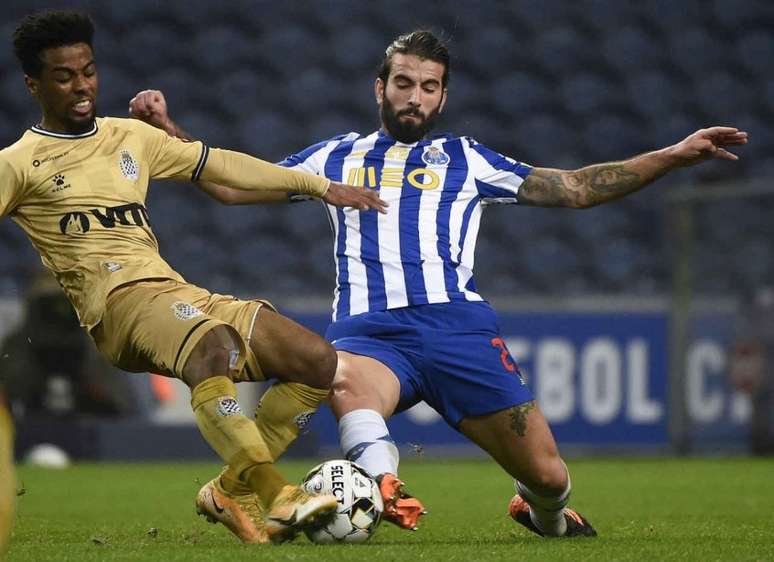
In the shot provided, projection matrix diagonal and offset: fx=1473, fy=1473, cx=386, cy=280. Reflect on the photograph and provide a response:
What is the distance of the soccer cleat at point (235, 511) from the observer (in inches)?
178

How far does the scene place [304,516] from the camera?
3.97m

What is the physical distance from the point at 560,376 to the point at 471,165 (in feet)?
17.9

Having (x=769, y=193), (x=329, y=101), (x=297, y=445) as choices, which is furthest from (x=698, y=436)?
(x=329, y=101)

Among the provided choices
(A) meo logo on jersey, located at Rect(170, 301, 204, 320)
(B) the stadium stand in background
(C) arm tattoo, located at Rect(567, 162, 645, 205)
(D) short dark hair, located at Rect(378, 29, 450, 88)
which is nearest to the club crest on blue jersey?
(D) short dark hair, located at Rect(378, 29, 450, 88)

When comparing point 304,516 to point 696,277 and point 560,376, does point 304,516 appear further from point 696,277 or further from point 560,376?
point 696,277

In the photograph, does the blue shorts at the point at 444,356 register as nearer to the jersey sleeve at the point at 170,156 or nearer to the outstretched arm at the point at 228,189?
the outstretched arm at the point at 228,189

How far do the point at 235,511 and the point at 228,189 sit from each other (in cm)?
120

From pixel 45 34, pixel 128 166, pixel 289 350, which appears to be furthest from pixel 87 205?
pixel 289 350

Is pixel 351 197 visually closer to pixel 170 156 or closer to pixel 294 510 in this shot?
pixel 170 156

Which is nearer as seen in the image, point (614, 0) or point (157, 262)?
point (157, 262)

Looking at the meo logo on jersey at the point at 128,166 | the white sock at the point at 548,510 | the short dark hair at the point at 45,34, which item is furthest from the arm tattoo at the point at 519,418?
the short dark hair at the point at 45,34

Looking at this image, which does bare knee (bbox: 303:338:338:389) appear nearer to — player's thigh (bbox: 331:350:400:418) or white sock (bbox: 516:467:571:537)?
player's thigh (bbox: 331:350:400:418)

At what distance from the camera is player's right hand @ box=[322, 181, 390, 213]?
4648 millimetres

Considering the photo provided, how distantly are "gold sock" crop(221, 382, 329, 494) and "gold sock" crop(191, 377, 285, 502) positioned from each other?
36 centimetres
